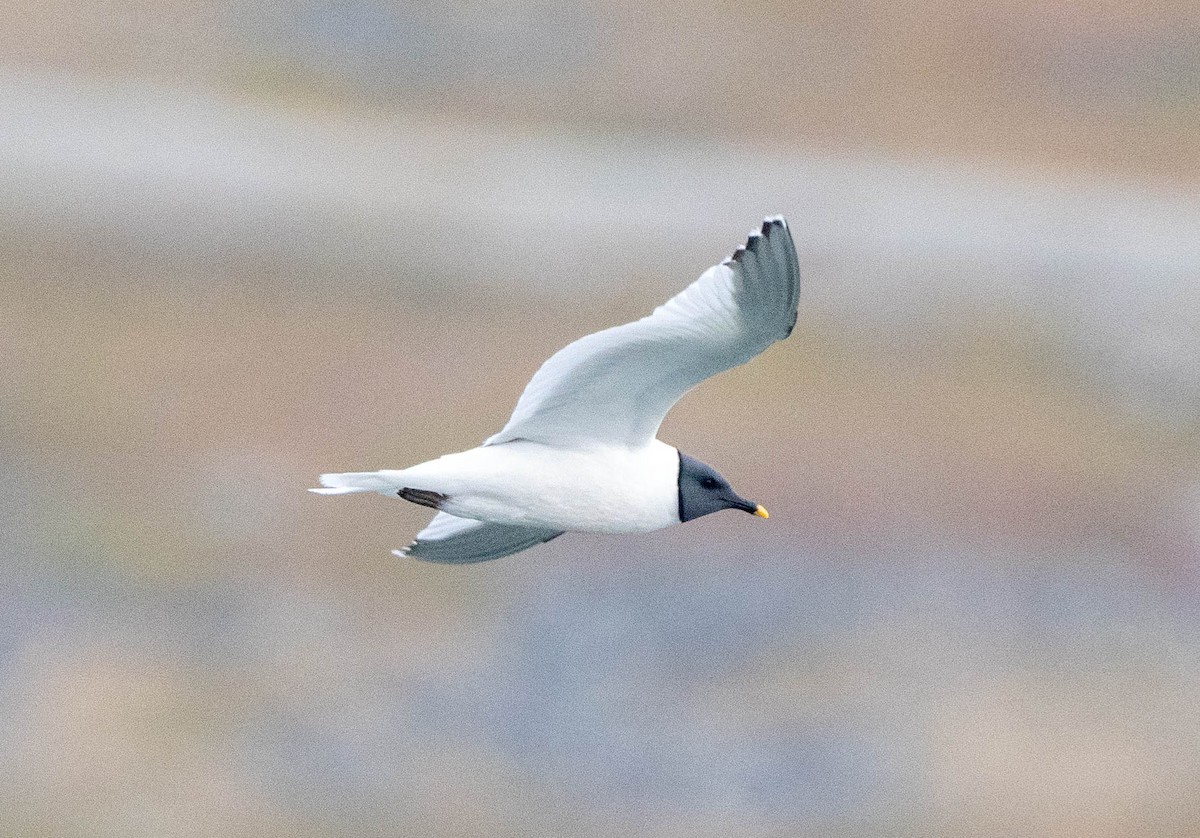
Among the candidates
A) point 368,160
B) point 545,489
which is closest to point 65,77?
point 368,160

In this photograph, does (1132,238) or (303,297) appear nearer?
(303,297)

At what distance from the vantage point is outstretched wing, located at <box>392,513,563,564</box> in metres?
6.45

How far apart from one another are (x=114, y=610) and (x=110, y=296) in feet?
13.1

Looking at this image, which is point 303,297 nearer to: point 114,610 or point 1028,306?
point 114,610

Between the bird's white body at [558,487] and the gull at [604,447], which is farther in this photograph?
the bird's white body at [558,487]

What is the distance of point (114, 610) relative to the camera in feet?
41.1

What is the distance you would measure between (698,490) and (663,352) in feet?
2.06

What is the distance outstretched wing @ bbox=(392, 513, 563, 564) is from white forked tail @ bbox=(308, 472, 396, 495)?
713 millimetres

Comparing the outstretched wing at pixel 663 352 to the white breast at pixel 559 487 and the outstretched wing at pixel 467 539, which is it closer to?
the white breast at pixel 559 487

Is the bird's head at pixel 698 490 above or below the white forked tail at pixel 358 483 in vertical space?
above

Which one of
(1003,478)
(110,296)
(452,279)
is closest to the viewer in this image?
(1003,478)

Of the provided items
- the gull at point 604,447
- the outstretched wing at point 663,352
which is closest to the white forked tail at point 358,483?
the gull at point 604,447

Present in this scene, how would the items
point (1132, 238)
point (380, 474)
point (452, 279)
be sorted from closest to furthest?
point (380, 474) < point (452, 279) < point (1132, 238)

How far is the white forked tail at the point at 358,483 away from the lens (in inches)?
223
